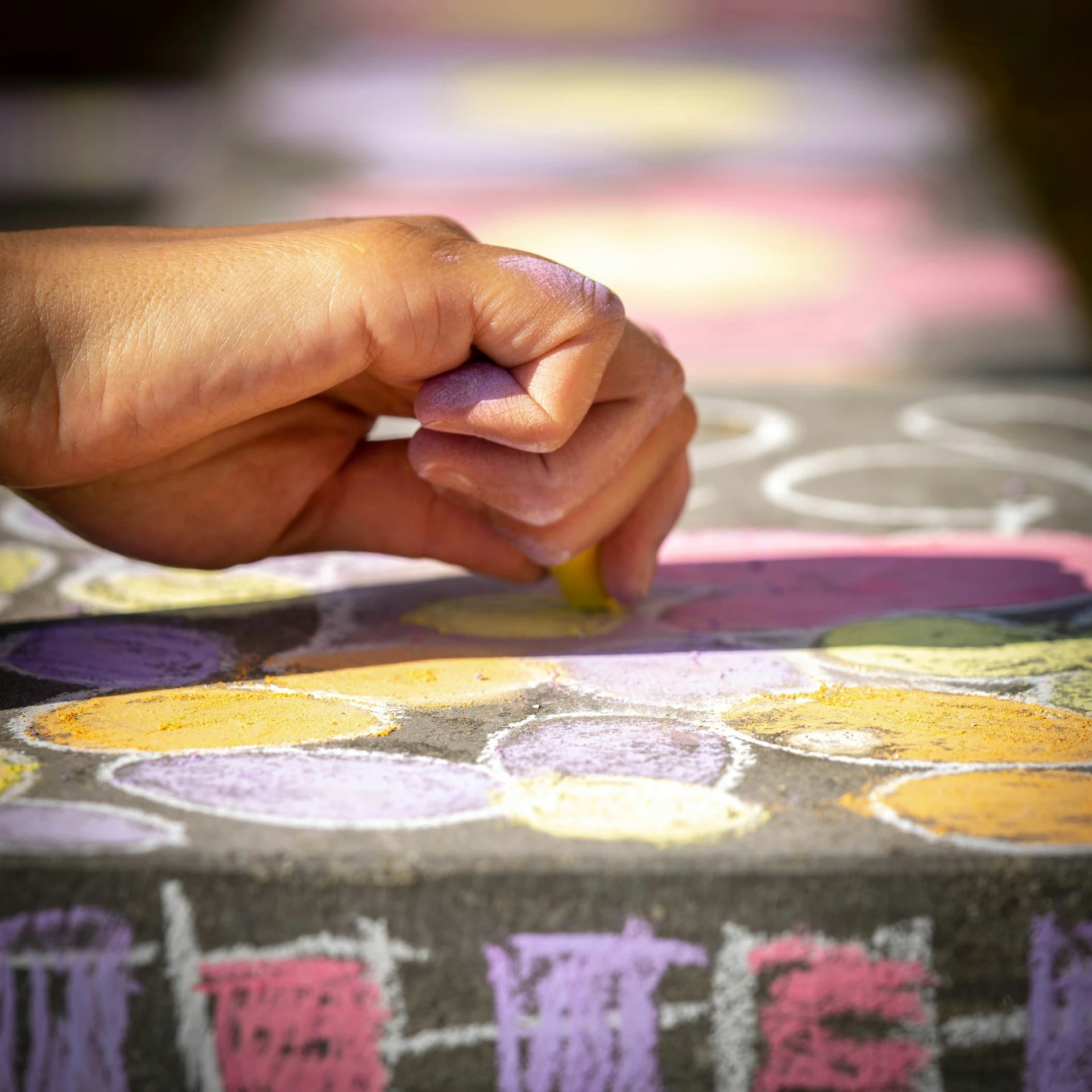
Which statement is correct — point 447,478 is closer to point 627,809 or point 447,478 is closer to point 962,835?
point 627,809

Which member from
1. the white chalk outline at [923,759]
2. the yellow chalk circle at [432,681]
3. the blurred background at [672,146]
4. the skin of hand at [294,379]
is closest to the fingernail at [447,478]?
the skin of hand at [294,379]

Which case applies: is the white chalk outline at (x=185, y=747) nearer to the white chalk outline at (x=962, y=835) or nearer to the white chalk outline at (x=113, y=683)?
the white chalk outline at (x=113, y=683)

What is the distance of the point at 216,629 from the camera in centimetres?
88

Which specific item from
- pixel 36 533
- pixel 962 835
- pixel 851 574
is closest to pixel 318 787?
pixel 962 835

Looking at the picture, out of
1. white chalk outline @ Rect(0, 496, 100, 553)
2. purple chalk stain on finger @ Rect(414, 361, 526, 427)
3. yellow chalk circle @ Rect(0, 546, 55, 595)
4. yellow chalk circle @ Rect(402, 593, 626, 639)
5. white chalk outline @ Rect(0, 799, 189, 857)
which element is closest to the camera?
white chalk outline @ Rect(0, 799, 189, 857)

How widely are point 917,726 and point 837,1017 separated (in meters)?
0.20

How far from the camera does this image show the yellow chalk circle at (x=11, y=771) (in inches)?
24.1

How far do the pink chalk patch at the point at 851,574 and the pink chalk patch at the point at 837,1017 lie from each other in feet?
1.18

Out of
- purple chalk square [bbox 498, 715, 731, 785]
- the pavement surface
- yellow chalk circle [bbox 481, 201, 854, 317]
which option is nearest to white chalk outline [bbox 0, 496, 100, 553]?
the pavement surface

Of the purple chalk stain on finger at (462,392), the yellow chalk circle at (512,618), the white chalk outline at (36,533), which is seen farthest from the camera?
the white chalk outline at (36,533)

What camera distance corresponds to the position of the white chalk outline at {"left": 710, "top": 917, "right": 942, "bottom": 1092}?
0.55m

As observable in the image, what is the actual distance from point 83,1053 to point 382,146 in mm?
3546

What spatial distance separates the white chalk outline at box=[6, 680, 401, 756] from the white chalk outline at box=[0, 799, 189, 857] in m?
0.06

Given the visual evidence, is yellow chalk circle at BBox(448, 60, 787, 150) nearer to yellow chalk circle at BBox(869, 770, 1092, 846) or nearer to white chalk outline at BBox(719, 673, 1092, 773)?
white chalk outline at BBox(719, 673, 1092, 773)
